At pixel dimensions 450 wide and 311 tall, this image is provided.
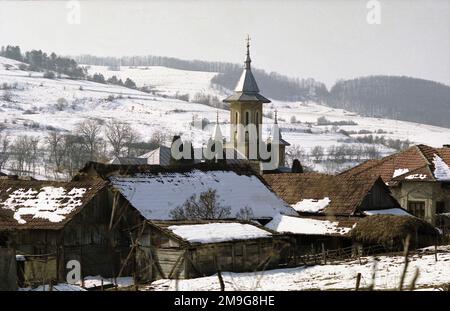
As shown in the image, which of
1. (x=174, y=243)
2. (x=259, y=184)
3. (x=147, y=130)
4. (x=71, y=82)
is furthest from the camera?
(x=71, y=82)

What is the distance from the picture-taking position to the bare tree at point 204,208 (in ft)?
89.4

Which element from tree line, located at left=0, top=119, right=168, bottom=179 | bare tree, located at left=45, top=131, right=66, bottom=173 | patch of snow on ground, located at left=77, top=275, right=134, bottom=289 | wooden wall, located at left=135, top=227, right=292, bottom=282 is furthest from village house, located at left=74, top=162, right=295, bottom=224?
bare tree, located at left=45, top=131, right=66, bottom=173

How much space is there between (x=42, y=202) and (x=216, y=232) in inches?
246

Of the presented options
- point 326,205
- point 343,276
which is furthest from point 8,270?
point 326,205

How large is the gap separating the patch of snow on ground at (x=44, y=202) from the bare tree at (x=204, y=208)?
13.6 ft

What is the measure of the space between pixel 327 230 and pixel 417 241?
10.6 ft

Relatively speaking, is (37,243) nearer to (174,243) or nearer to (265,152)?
(174,243)

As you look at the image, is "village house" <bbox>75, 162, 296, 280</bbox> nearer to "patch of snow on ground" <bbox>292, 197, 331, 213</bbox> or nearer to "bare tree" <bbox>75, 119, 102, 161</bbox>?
"patch of snow on ground" <bbox>292, 197, 331, 213</bbox>

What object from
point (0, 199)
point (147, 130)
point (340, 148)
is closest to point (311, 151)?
point (340, 148)

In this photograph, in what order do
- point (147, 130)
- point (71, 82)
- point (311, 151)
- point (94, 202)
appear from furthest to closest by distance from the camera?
point (71, 82), point (147, 130), point (311, 151), point (94, 202)

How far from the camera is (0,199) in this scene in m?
25.3

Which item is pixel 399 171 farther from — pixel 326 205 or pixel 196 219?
pixel 196 219

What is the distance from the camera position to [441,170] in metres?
34.0

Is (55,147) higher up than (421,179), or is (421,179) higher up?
(421,179)
